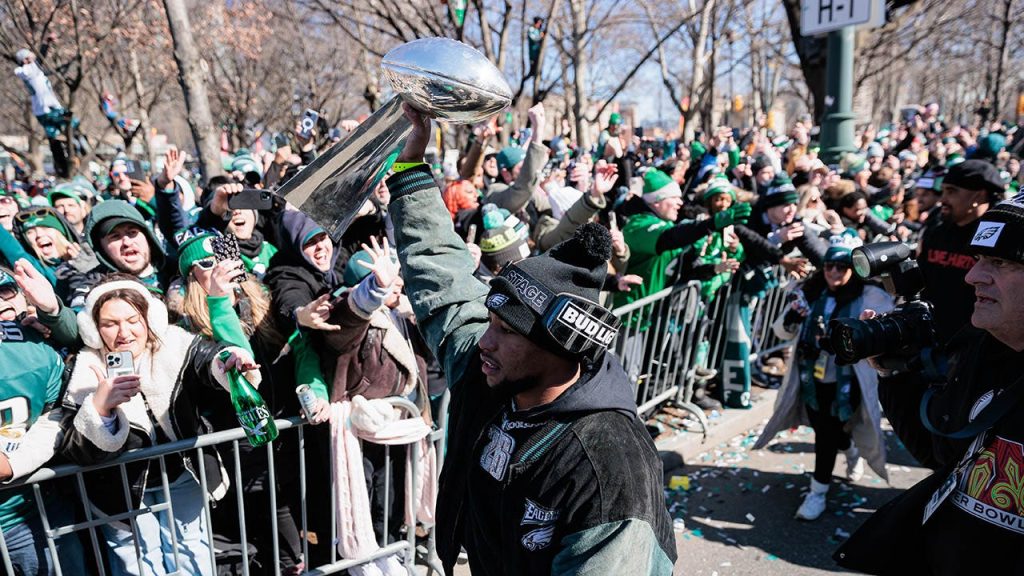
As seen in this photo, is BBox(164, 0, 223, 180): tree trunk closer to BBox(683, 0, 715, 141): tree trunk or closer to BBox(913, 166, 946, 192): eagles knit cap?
BBox(913, 166, 946, 192): eagles knit cap

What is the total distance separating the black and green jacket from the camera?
152cm

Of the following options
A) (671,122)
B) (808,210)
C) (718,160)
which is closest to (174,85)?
(718,160)

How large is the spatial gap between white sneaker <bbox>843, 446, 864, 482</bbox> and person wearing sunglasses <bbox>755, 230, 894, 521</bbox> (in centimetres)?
26

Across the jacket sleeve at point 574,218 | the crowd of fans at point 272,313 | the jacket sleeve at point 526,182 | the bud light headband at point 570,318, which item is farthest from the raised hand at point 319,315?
the jacket sleeve at point 526,182

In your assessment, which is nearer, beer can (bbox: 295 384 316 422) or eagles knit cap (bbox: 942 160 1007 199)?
beer can (bbox: 295 384 316 422)

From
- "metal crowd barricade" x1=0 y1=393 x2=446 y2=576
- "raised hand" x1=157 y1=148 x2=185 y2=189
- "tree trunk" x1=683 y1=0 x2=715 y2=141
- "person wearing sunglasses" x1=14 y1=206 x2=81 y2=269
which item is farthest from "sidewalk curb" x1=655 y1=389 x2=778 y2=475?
"tree trunk" x1=683 y1=0 x2=715 y2=141

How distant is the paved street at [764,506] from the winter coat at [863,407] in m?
0.38

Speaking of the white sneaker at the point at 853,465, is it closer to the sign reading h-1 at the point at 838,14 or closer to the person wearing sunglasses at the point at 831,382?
the person wearing sunglasses at the point at 831,382

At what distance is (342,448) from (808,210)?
4.86 m

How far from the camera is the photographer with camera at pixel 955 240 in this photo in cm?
368

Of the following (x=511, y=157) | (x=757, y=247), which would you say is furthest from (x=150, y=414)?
(x=511, y=157)

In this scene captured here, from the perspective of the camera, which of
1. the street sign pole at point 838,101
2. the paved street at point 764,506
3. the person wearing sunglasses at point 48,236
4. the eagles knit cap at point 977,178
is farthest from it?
the street sign pole at point 838,101

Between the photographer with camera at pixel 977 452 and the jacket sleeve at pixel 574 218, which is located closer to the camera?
the photographer with camera at pixel 977 452

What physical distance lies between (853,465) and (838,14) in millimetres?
6976
